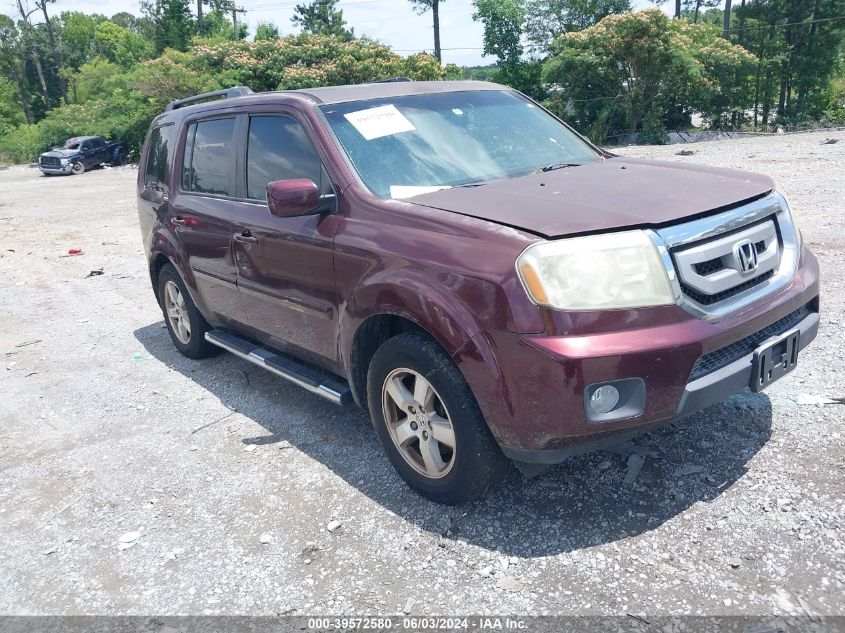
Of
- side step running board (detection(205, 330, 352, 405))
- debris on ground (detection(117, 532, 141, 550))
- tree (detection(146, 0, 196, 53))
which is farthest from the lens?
tree (detection(146, 0, 196, 53))

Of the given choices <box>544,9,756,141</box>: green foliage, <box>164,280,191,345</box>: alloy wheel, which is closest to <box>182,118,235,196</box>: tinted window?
<box>164,280,191,345</box>: alloy wheel

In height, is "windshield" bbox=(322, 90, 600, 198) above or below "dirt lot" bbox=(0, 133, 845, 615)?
above

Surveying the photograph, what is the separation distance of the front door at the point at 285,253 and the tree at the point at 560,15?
37969 millimetres

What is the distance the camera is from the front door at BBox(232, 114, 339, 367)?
143 inches

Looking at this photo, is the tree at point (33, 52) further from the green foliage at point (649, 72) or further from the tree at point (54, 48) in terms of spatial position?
the green foliage at point (649, 72)

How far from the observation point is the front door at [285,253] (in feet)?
12.0

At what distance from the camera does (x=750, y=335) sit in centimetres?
290

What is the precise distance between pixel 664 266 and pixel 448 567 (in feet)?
4.88

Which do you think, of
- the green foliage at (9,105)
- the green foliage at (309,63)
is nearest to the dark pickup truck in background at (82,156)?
the green foliage at (309,63)

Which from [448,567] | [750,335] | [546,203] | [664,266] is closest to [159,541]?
[448,567]

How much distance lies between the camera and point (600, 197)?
303 centimetres

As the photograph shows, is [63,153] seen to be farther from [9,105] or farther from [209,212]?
[9,105]

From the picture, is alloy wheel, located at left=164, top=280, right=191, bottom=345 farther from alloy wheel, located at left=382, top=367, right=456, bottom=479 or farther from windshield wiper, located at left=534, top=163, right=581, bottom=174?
windshield wiper, located at left=534, top=163, right=581, bottom=174

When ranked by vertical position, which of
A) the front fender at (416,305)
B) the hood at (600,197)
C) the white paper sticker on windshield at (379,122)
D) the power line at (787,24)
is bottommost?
the front fender at (416,305)
